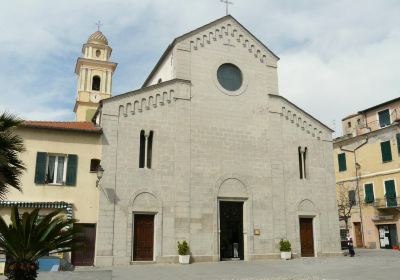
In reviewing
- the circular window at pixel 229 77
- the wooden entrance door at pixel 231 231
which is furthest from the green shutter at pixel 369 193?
the circular window at pixel 229 77

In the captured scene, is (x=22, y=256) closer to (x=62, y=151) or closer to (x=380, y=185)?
(x=62, y=151)

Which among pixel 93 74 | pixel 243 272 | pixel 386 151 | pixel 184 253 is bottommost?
pixel 243 272

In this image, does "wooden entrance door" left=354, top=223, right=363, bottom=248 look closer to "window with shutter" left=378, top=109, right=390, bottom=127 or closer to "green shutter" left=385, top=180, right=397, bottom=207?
"green shutter" left=385, top=180, right=397, bottom=207

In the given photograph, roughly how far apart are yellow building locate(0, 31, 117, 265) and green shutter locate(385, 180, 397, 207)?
2542 cm

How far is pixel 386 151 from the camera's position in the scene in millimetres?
35375

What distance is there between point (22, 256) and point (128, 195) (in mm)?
10621

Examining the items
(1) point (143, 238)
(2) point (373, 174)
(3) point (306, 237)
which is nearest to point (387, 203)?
(2) point (373, 174)

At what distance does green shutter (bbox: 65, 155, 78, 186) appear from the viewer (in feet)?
67.1

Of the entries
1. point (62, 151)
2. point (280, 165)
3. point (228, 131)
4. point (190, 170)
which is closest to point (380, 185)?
point (280, 165)

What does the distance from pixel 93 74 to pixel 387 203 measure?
104 ft

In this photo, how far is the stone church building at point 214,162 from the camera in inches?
843

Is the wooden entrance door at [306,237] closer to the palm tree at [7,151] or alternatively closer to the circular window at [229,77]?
the circular window at [229,77]

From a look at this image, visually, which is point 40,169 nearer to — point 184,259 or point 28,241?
point 184,259

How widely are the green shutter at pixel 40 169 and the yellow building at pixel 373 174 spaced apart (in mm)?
27885
